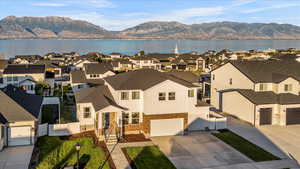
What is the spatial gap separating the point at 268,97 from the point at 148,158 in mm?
17395

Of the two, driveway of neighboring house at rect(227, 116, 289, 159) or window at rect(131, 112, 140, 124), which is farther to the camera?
window at rect(131, 112, 140, 124)

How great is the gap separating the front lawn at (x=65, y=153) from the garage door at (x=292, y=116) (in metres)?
20.0

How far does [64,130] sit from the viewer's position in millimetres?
24828

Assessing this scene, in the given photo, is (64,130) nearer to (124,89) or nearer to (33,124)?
(33,124)

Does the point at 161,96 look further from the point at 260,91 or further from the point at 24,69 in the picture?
the point at 24,69

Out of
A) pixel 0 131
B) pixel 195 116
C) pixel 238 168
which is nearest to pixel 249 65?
pixel 195 116

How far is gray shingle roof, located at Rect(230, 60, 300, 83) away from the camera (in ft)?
108

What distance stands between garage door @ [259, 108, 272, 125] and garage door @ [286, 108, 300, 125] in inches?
70.6

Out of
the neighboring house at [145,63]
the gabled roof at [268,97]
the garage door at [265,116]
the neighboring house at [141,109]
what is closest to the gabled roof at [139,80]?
the neighboring house at [141,109]

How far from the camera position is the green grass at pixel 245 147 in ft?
68.3

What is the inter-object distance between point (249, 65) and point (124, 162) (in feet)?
76.3

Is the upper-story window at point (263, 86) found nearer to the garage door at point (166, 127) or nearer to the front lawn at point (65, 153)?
the garage door at point (166, 127)

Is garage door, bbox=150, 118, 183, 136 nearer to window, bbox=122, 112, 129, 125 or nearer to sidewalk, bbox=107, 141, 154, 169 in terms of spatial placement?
sidewalk, bbox=107, 141, 154, 169

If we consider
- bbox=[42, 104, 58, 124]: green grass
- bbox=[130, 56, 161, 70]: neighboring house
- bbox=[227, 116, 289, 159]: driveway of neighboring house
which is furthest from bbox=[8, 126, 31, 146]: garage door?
bbox=[130, 56, 161, 70]: neighboring house
